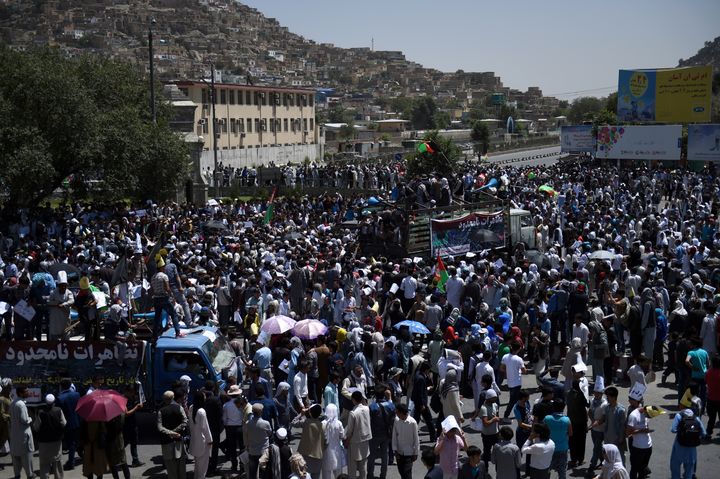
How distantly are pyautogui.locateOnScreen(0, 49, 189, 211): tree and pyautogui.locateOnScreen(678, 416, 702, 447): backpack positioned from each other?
66.8 feet

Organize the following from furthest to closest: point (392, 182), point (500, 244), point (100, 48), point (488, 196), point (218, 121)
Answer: point (100, 48) < point (218, 121) < point (392, 182) < point (488, 196) < point (500, 244)

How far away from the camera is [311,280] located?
59.3 feet

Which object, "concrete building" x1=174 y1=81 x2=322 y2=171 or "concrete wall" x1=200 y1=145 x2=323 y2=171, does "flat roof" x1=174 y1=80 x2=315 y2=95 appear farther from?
"concrete wall" x1=200 y1=145 x2=323 y2=171

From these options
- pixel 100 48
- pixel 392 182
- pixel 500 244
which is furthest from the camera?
pixel 100 48

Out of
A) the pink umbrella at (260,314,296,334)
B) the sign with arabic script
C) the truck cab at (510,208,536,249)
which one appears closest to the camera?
the sign with arabic script

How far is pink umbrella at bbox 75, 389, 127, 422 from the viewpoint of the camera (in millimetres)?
9859

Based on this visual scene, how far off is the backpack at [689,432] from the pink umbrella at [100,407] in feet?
21.8

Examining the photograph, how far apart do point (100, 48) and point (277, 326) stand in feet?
659

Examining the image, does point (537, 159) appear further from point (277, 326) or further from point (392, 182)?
point (277, 326)

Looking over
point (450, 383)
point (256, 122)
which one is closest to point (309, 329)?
point (450, 383)

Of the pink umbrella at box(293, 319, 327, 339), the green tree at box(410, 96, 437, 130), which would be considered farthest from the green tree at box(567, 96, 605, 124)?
the pink umbrella at box(293, 319, 327, 339)

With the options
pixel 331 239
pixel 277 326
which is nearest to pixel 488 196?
pixel 331 239

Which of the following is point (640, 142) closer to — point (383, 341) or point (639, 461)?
point (383, 341)

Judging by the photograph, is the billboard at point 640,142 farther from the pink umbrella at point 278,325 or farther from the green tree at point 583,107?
the green tree at point 583,107
